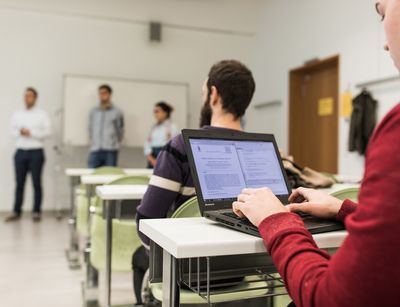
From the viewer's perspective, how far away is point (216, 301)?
117 centimetres

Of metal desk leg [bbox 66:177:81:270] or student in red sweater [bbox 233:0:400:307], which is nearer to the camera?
student in red sweater [bbox 233:0:400:307]

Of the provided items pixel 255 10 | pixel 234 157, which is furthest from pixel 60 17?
pixel 234 157

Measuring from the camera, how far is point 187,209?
1190 millimetres

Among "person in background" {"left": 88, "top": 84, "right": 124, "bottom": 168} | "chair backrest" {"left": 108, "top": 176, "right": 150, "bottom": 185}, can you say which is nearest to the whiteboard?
"person in background" {"left": 88, "top": 84, "right": 124, "bottom": 168}

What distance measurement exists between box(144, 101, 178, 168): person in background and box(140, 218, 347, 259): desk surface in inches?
180

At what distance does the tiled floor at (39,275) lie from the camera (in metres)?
2.48

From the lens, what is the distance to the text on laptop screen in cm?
101

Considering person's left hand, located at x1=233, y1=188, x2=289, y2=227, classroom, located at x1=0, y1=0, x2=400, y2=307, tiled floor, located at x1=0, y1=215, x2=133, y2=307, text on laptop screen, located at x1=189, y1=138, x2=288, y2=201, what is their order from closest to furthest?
classroom, located at x1=0, y1=0, x2=400, y2=307, person's left hand, located at x1=233, y1=188, x2=289, y2=227, text on laptop screen, located at x1=189, y1=138, x2=288, y2=201, tiled floor, located at x1=0, y1=215, x2=133, y2=307

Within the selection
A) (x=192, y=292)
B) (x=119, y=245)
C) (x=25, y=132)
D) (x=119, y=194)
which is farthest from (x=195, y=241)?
(x=25, y=132)

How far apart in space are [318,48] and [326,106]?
2.24 ft

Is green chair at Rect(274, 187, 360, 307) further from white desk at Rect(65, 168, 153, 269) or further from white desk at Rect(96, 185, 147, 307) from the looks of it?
white desk at Rect(65, 168, 153, 269)

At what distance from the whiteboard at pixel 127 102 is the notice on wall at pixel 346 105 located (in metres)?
2.22

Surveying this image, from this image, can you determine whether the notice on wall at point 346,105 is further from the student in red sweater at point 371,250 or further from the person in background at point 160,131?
the student in red sweater at point 371,250

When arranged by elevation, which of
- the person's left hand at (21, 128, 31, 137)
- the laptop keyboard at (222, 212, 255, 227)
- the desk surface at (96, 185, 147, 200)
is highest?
the person's left hand at (21, 128, 31, 137)
